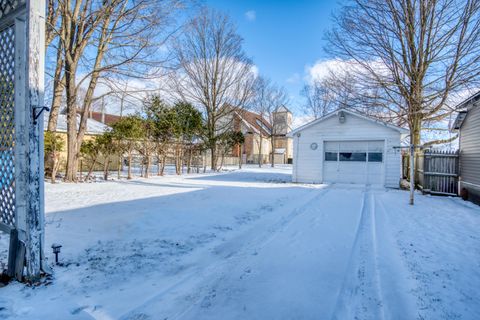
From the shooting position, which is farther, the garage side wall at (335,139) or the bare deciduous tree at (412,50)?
the garage side wall at (335,139)

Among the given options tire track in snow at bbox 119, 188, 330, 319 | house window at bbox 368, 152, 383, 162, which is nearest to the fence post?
tire track in snow at bbox 119, 188, 330, 319

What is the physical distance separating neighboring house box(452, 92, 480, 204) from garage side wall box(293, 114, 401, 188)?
7.80 ft

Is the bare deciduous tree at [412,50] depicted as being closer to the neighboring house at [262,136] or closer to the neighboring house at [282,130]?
the neighboring house at [282,130]

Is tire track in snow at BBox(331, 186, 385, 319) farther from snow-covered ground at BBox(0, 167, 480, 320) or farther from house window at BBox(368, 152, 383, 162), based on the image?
house window at BBox(368, 152, 383, 162)

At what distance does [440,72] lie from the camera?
37.6ft

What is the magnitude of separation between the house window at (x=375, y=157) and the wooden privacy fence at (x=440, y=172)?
1.91 meters

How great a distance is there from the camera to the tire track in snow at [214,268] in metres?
2.44

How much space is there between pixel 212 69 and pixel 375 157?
13325 millimetres

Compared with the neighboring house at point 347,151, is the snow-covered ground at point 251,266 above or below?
below

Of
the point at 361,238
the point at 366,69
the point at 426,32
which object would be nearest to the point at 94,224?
the point at 361,238

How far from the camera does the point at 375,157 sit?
12.0 meters

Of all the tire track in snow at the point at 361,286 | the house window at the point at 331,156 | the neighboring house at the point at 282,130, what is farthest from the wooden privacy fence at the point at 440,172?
the neighboring house at the point at 282,130

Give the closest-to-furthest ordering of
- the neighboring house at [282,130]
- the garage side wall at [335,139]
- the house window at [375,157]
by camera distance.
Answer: the garage side wall at [335,139]
the house window at [375,157]
the neighboring house at [282,130]

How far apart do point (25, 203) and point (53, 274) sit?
→ 2.63 feet
